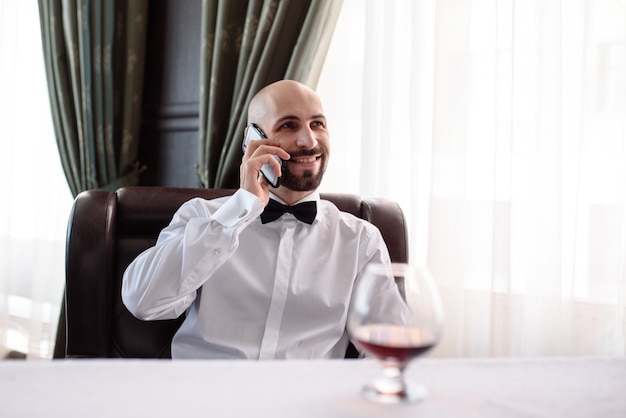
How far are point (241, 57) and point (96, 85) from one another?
82cm

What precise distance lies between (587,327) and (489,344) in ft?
1.02

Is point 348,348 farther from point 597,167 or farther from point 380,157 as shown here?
point 597,167

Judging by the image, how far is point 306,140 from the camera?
1.98m

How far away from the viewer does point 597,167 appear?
1.96m

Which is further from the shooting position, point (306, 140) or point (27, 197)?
point (27, 197)

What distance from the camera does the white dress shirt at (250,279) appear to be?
1.73m

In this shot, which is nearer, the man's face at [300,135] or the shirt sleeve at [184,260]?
the shirt sleeve at [184,260]

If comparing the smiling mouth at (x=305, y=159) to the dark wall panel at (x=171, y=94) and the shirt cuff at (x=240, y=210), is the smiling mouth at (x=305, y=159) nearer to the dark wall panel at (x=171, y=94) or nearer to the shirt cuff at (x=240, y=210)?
the shirt cuff at (x=240, y=210)

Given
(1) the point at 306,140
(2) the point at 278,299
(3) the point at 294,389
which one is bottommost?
(2) the point at 278,299

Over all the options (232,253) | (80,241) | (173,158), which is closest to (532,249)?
(232,253)

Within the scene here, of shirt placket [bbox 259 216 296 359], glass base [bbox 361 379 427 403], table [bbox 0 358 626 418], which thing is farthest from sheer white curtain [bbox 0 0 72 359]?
glass base [bbox 361 379 427 403]

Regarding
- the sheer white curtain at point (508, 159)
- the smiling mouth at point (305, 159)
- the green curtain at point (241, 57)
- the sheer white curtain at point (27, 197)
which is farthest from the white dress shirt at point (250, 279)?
the sheer white curtain at point (27, 197)

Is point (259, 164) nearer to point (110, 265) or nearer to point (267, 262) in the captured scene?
point (267, 262)

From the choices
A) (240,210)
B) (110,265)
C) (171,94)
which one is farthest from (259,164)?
(171,94)
